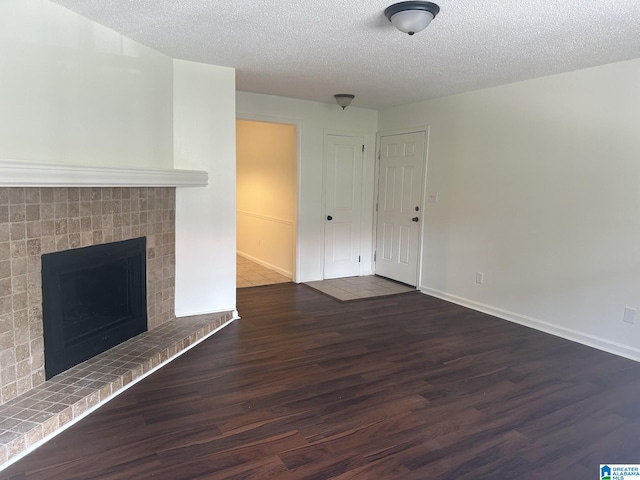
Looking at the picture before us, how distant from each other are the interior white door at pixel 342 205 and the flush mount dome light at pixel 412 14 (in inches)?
126

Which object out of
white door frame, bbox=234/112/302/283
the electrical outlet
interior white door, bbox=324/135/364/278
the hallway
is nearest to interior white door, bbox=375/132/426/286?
interior white door, bbox=324/135/364/278

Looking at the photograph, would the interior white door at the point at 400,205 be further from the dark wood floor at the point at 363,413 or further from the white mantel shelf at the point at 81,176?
the white mantel shelf at the point at 81,176

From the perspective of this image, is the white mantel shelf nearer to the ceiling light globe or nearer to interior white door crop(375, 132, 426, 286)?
the ceiling light globe

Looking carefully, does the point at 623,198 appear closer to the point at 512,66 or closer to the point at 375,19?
the point at 512,66

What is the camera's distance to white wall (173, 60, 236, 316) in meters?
3.70

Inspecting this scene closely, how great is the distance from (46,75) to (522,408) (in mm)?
3424

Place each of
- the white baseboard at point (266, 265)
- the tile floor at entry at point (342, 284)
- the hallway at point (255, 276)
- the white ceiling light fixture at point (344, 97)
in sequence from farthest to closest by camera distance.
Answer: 1. the white baseboard at point (266, 265)
2. the hallway at point (255, 276)
3. the tile floor at entry at point (342, 284)
4. the white ceiling light fixture at point (344, 97)

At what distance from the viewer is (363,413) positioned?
250 centimetres

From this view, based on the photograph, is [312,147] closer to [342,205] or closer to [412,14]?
[342,205]

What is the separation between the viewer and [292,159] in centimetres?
561

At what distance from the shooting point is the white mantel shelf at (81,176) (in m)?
2.06

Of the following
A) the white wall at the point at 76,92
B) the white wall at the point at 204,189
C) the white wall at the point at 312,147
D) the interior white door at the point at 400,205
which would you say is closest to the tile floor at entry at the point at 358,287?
the interior white door at the point at 400,205

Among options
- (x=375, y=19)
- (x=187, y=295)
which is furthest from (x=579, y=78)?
(x=187, y=295)

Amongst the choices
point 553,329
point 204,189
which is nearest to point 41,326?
point 204,189
